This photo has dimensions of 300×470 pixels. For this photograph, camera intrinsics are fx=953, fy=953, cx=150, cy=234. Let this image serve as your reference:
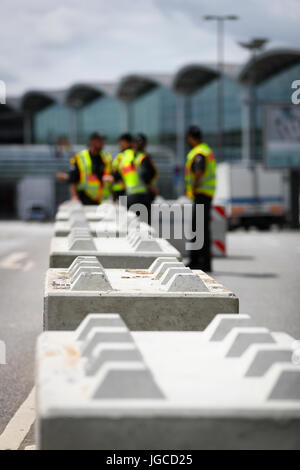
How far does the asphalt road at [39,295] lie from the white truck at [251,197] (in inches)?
664

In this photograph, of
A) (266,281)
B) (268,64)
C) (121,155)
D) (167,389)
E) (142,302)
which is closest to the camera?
(167,389)

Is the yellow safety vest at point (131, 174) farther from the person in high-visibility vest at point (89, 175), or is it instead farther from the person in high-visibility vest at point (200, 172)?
the person in high-visibility vest at point (89, 175)

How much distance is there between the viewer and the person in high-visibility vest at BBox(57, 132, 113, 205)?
13.0 m

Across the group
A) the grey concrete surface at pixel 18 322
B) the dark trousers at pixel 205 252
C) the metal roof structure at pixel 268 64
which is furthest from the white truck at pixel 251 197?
the dark trousers at pixel 205 252

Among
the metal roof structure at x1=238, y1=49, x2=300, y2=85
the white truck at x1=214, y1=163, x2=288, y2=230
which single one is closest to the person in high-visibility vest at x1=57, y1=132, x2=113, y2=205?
the white truck at x1=214, y1=163, x2=288, y2=230

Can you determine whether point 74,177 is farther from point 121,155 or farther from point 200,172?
point 121,155

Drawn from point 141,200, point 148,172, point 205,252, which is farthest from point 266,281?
point 148,172

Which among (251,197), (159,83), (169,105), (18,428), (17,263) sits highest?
(159,83)

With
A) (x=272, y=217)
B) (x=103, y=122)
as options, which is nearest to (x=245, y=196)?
(x=272, y=217)

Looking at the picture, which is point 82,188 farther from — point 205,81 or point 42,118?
point 42,118

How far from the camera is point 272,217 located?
39281 mm

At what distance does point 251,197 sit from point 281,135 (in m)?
2.86

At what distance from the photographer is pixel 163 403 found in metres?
2.04

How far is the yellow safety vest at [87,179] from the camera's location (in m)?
13.1
